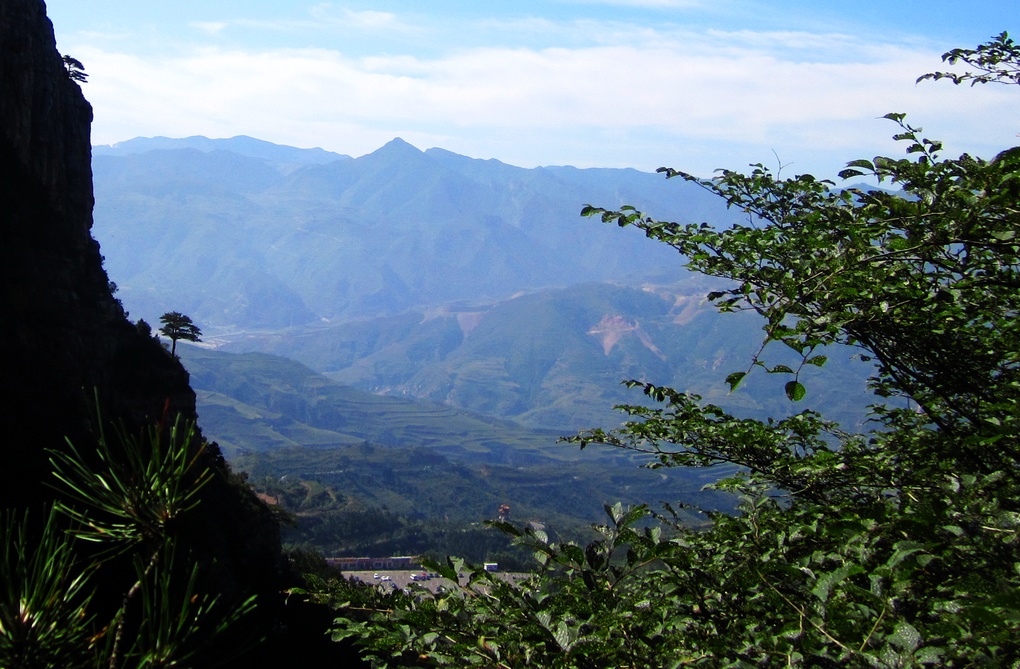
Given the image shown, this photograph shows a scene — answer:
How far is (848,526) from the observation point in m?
4.27

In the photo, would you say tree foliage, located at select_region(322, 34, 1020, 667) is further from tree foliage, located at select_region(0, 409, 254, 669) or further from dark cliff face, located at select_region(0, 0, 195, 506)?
dark cliff face, located at select_region(0, 0, 195, 506)

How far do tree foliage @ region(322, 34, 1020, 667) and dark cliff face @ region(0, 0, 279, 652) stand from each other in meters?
23.2

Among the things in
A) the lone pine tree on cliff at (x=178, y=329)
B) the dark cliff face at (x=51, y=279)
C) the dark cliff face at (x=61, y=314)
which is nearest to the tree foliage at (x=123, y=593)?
the dark cliff face at (x=61, y=314)

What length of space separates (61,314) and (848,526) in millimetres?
33096

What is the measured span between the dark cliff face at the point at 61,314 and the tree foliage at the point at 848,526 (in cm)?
2315

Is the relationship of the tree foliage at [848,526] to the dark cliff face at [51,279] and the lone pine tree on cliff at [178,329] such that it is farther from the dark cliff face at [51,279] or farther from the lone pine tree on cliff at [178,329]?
the lone pine tree on cliff at [178,329]

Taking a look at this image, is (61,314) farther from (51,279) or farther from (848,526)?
(848,526)

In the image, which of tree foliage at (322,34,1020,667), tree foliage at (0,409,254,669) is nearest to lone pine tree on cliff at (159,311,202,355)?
tree foliage at (322,34,1020,667)

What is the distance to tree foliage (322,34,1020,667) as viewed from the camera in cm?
368

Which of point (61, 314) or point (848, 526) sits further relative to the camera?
point (61, 314)

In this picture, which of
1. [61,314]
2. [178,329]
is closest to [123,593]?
[61,314]

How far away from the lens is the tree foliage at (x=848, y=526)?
3684 millimetres

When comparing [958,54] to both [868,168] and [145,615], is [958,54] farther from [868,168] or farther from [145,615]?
[145,615]

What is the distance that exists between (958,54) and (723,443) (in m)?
3.86
